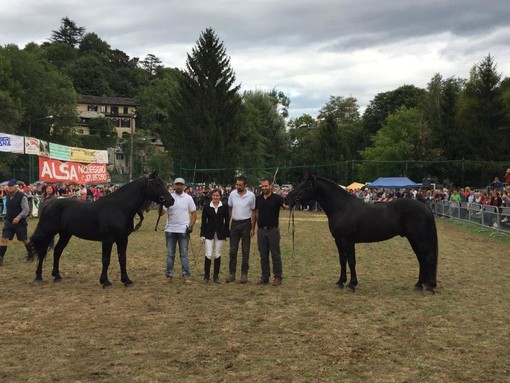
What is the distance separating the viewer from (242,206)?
10148 mm

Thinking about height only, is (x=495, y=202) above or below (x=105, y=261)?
above

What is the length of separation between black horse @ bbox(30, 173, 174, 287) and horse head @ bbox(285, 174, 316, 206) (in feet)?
7.67

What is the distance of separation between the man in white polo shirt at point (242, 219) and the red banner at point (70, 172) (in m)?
21.8

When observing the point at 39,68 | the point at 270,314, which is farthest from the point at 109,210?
the point at 39,68

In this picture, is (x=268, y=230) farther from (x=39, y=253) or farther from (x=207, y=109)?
(x=207, y=109)

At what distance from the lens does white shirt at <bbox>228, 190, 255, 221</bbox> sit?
10148mm

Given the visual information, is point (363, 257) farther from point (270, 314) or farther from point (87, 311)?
point (87, 311)

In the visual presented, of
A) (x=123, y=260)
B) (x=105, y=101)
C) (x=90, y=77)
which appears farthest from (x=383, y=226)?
(x=90, y=77)

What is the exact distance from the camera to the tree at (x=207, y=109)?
57219 millimetres

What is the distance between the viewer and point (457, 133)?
52.8m

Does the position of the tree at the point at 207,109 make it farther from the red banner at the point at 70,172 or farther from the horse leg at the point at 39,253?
the horse leg at the point at 39,253

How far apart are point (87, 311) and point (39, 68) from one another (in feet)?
218

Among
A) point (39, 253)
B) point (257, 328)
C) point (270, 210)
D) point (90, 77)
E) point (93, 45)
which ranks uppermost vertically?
point (93, 45)

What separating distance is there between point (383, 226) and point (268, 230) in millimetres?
2124
